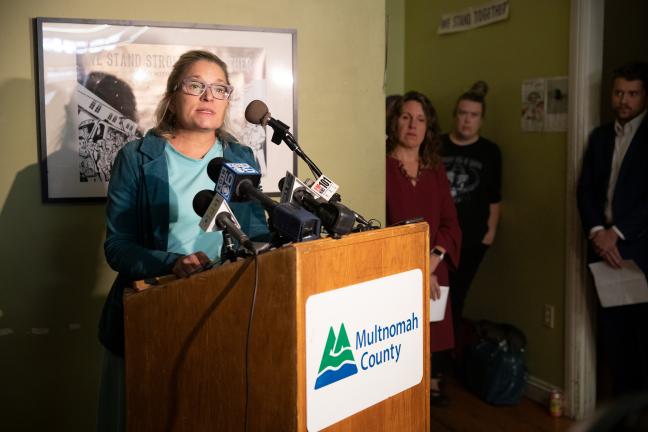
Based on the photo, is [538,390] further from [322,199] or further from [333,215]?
[333,215]

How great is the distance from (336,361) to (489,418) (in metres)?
2.44

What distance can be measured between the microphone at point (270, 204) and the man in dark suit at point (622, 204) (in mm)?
2278

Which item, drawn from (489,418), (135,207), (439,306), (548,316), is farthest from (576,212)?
(135,207)

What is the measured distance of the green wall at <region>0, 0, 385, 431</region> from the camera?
2.36 meters

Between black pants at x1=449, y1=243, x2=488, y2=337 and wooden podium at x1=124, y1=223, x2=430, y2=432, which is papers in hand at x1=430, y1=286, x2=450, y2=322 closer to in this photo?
black pants at x1=449, y1=243, x2=488, y2=337

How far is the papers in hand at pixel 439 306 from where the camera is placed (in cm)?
312

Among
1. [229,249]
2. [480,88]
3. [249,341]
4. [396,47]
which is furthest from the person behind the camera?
[396,47]

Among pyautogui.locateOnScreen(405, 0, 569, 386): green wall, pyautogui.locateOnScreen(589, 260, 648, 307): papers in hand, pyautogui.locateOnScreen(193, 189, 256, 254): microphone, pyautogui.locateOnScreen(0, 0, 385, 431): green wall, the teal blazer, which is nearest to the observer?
pyautogui.locateOnScreen(193, 189, 256, 254): microphone

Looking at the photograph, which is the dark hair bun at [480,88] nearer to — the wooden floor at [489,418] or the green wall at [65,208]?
the green wall at [65,208]

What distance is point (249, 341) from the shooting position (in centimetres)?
122

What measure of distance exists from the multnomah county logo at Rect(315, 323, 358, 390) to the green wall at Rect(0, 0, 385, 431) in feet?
4.98

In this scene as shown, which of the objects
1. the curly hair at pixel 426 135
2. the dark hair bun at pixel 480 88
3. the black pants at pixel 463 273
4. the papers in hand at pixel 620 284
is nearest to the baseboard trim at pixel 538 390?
the black pants at pixel 463 273

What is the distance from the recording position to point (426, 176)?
3.14m

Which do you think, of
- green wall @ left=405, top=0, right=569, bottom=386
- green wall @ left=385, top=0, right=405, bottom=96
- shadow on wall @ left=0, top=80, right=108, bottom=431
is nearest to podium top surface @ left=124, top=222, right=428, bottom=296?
shadow on wall @ left=0, top=80, right=108, bottom=431
